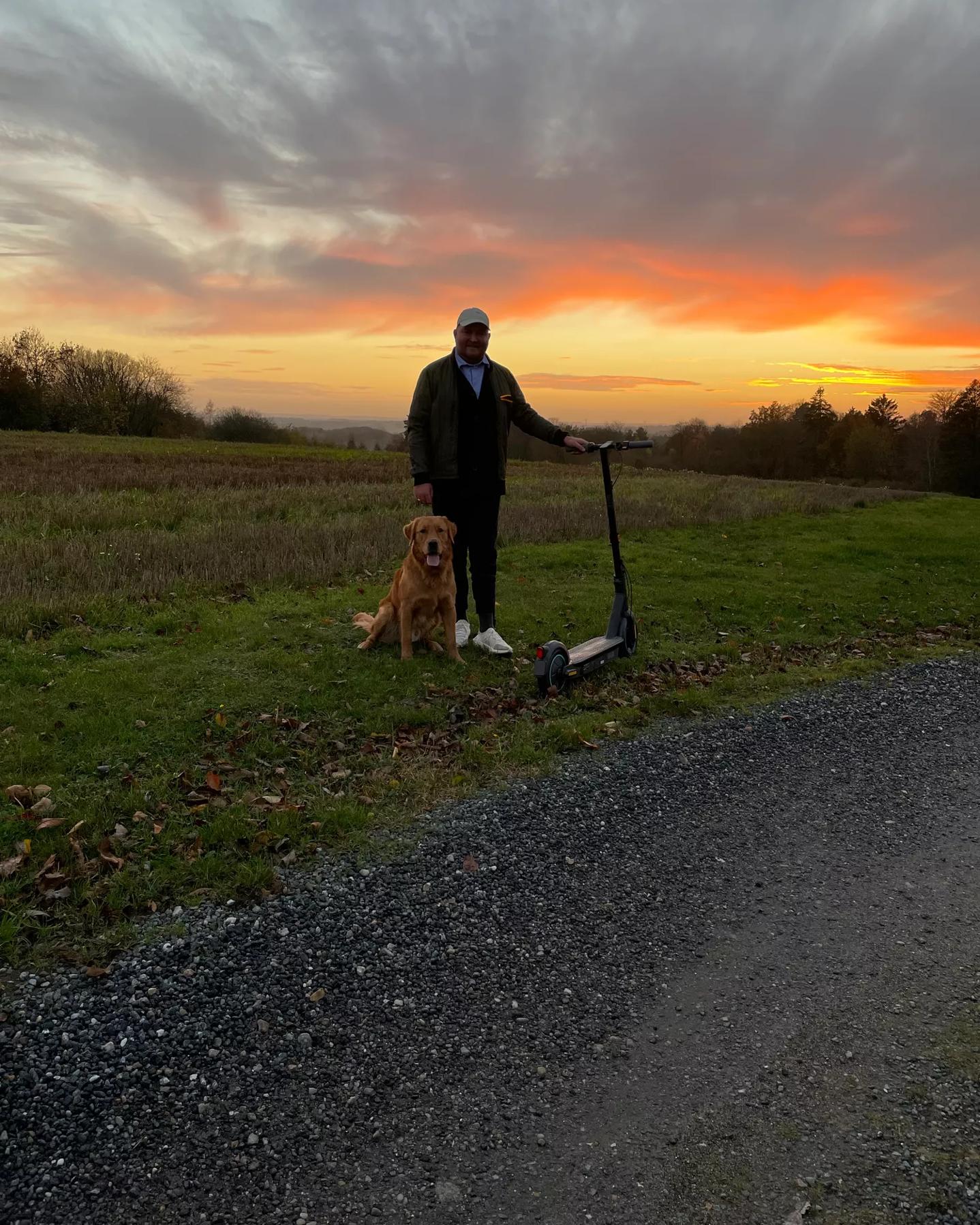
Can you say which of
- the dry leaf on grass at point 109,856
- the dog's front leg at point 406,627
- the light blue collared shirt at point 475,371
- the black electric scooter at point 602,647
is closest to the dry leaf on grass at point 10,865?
the dry leaf on grass at point 109,856

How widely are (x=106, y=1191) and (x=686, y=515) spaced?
2022cm

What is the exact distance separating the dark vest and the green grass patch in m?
2.01

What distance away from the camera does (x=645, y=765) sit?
6328mm

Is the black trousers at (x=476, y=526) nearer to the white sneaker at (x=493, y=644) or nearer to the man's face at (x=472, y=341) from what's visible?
the white sneaker at (x=493, y=644)

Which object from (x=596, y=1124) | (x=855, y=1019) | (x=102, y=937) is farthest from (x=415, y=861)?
(x=855, y=1019)

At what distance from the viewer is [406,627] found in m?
8.33

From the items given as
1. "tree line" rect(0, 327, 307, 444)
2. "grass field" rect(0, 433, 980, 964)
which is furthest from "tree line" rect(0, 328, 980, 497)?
"grass field" rect(0, 433, 980, 964)

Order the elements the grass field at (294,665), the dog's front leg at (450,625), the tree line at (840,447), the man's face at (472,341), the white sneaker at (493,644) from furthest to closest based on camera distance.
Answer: the tree line at (840,447) → the white sneaker at (493,644) → the dog's front leg at (450,625) → the man's face at (472,341) → the grass field at (294,665)

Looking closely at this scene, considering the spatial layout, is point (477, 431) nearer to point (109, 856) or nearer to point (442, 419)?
point (442, 419)

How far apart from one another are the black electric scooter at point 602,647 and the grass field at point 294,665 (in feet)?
0.75

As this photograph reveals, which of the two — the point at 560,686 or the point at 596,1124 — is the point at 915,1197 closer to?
the point at 596,1124

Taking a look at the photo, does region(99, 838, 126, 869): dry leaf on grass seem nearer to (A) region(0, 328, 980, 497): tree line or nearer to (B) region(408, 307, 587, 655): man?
(B) region(408, 307, 587, 655): man

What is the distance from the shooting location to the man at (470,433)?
309 inches

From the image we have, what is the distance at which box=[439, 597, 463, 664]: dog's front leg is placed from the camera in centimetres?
822
